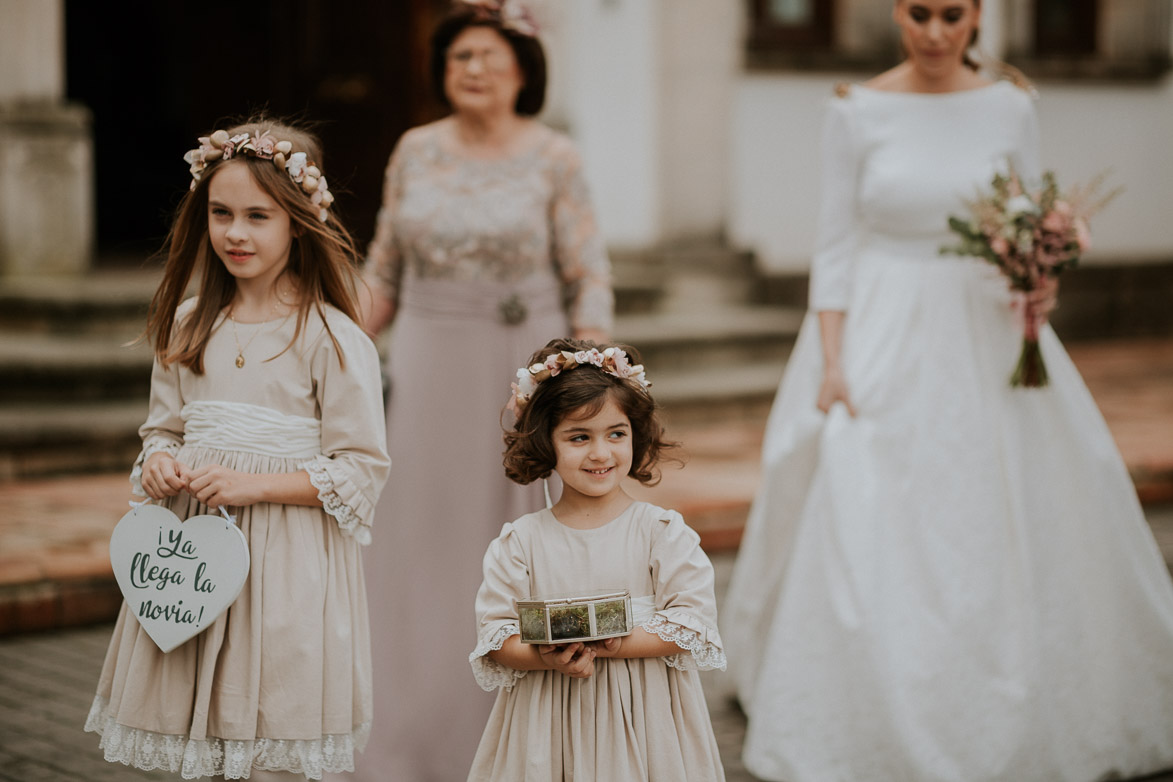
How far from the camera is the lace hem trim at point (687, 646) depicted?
2764 mm

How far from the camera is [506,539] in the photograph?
2887mm

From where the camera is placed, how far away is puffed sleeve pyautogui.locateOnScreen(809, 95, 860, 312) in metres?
4.59

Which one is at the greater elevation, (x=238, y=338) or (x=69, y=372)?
(x=238, y=338)

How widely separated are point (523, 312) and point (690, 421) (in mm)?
5674

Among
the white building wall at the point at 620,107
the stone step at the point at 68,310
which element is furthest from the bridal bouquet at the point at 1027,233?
the white building wall at the point at 620,107

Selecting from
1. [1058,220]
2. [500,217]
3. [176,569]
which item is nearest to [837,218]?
[1058,220]

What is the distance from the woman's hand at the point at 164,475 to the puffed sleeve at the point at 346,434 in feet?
0.83

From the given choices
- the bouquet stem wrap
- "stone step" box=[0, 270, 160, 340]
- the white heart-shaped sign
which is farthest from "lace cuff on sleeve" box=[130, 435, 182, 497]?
"stone step" box=[0, 270, 160, 340]

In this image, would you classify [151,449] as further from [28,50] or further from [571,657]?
[28,50]

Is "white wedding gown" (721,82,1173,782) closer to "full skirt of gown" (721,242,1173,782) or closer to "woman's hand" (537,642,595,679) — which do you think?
"full skirt of gown" (721,242,1173,782)

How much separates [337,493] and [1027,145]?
2.58 meters

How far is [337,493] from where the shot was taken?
3104 millimetres

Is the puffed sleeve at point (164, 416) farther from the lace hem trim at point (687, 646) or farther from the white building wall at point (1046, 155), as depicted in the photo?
the white building wall at point (1046, 155)

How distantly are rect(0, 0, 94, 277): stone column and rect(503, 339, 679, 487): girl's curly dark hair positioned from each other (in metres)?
7.40
